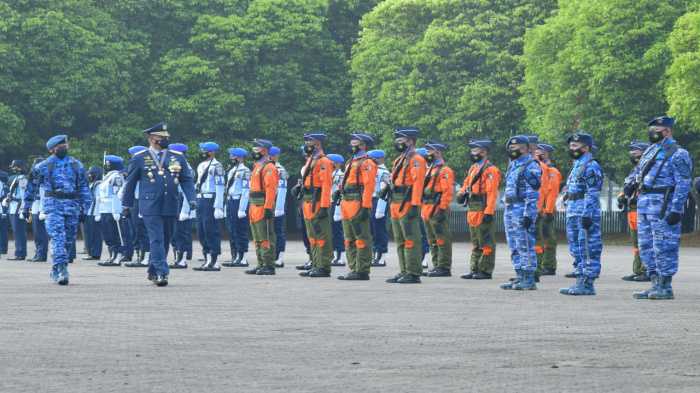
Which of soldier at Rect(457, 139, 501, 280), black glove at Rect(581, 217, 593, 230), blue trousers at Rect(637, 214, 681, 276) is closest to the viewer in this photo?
blue trousers at Rect(637, 214, 681, 276)

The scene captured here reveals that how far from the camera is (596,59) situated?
160 ft

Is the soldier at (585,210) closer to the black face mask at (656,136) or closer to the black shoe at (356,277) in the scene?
the black face mask at (656,136)

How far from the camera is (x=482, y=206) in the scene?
23.3 metres

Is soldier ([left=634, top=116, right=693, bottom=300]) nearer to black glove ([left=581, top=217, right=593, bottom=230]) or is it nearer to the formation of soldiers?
the formation of soldiers

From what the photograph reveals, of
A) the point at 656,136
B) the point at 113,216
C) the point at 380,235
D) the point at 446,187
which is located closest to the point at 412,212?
the point at 446,187

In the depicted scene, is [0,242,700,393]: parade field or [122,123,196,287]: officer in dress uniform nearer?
[0,242,700,393]: parade field

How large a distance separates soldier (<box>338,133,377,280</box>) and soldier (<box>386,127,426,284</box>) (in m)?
0.44

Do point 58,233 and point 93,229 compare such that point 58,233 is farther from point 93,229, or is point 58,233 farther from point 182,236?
point 93,229

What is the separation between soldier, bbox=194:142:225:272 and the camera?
2591cm

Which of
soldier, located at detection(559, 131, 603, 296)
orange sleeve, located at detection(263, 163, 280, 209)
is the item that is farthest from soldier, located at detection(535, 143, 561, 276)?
soldier, located at detection(559, 131, 603, 296)

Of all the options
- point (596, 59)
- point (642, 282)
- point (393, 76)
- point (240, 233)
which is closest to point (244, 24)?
point (393, 76)

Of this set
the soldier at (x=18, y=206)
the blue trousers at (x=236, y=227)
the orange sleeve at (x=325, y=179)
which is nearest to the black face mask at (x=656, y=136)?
the orange sleeve at (x=325, y=179)

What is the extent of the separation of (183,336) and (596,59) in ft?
122

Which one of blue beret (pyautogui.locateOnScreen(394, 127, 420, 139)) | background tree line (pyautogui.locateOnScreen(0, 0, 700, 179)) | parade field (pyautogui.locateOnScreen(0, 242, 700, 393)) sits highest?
background tree line (pyautogui.locateOnScreen(0, 0, 700, 179))
